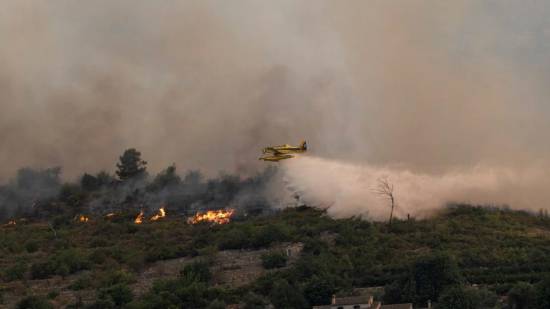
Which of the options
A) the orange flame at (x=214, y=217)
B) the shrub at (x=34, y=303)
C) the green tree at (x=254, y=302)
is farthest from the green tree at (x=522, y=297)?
the orange flame at (x=214, y=217)

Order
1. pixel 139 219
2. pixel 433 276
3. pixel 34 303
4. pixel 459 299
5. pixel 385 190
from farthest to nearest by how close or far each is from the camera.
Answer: pixel 139 219 < pixel 385 190 < pixel 34 303 < pixel 433 276 < pixel 459 299

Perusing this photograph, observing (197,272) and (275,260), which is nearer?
(197,272)

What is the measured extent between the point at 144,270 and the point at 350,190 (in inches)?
870

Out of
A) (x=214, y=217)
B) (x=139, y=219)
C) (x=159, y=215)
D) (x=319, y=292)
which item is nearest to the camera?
(x=319, y=292)

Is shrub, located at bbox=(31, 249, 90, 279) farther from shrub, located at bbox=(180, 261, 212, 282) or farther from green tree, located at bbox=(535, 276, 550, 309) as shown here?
green tree, located at bbox=(535, 276, 550, 309)

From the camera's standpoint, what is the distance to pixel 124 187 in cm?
13375

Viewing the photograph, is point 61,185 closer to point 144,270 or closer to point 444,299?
point 144,270

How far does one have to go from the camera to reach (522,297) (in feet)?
250

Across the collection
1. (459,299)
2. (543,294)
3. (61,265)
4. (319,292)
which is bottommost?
(459,299)

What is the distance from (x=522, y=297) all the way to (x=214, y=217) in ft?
153

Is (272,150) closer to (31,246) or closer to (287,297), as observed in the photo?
(287,297)

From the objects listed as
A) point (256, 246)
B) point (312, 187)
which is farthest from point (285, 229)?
point (312, 187)

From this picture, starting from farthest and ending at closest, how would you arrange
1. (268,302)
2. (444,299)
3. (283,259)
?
(283,259)
(268,302)
(444,299)

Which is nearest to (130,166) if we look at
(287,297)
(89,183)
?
(89,183)
